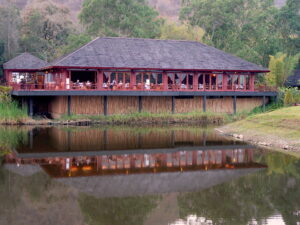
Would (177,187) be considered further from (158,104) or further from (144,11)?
(144,11)

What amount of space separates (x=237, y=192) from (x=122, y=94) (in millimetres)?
22003

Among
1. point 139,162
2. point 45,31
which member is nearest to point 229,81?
point 139,162

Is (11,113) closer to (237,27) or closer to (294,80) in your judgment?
(294,80)

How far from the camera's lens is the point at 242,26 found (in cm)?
5766

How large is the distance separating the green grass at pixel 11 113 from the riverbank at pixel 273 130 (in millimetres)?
13280

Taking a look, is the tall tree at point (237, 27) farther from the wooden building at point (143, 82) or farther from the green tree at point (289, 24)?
the wooden building at point (143, 82)

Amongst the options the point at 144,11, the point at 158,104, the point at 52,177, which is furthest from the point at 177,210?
the point at 144,11

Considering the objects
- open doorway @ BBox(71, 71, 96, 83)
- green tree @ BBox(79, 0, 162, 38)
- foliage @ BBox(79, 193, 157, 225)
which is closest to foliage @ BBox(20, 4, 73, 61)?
green tree @ BBox(79, 0, 162, 38)

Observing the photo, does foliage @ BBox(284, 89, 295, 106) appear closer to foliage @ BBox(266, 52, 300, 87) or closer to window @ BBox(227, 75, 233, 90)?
window @ BBox(227, 75, 233, 90)

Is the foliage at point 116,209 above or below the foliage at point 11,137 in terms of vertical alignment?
above

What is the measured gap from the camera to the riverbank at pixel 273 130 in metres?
22.3

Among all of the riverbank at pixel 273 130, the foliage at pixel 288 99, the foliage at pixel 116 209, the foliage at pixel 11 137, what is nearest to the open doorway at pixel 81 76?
the foliage at pixel 11 137

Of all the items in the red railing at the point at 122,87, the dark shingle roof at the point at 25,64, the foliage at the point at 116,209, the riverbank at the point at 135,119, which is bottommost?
the riverbank at the point at 135,119

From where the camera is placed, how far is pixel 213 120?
36.2m
